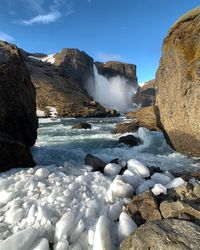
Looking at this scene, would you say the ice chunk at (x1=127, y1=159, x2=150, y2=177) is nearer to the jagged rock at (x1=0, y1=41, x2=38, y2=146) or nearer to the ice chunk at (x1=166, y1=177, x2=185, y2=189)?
the ice chunk at (x1=166, y1=177, x2=185, y2=189)

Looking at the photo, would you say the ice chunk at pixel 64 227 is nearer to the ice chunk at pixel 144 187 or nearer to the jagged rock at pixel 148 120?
the ice chunk at pixel 144 187

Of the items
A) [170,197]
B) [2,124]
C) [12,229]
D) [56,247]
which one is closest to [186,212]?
[170,197]

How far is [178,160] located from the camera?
1634cm

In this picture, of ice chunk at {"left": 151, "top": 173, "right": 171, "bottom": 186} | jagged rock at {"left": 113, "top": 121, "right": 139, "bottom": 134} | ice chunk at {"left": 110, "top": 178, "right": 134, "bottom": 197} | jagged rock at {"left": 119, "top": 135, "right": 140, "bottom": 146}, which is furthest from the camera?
jagged rock at {"left": 113, "top": 121, "right": 139, "bottom": 134}

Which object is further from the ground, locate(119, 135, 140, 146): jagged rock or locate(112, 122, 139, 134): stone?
locate(119, 135, 140, 146): jagged rock

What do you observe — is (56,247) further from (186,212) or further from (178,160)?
(178,160)

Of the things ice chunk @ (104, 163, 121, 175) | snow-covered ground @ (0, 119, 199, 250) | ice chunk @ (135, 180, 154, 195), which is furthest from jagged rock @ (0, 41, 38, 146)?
ice chunk @ (135, 180, 154, 195)

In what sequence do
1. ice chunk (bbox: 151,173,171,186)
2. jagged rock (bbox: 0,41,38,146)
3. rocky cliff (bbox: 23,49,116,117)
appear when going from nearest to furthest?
1. ice chunk (bbox: 151,173,171,186)
2. jagged rock (bbox: 0,41,38,146)
3. rocky cliff (bbox: 23,49,116,117)

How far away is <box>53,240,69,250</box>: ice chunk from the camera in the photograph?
606 cm

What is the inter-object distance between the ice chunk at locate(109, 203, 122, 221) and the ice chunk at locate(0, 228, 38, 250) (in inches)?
85.0

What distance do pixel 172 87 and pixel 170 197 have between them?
1059cm

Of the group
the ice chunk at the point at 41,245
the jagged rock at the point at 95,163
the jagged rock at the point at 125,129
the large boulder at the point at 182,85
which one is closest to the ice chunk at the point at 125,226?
the ice chunk at the point at 41,245

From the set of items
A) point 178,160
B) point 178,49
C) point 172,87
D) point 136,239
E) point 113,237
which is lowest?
point 178,160

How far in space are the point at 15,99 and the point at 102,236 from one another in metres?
12.0
